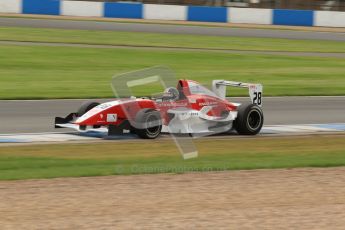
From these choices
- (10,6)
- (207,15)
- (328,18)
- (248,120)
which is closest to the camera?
(248,120)

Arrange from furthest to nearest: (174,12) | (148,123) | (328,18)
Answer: (174,12), (328,18), (148,123)

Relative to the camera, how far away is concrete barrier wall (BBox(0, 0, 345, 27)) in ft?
132

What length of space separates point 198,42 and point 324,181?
2130cm

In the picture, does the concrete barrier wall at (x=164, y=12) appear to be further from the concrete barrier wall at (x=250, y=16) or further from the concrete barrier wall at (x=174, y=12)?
the concrete barrier wall at (x=250, y=16)

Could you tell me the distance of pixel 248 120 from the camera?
13.0 metres

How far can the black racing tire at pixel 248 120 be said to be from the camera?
12.8 m

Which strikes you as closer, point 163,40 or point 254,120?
point 254,120

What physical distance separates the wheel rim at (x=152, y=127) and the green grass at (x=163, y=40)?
55.5 ft

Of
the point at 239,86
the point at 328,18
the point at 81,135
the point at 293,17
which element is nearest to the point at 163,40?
the point at 293,17

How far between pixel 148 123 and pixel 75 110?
11.8 ft

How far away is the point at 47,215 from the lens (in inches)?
285

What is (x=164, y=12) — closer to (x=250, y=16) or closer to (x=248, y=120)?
(x=250, y=16)

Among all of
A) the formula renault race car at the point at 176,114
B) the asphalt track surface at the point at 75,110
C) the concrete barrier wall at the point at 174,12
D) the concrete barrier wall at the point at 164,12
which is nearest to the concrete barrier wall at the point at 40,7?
the concrete barrier wall at the point at 174,12

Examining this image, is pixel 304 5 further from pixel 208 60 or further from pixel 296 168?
pixel 296 168
